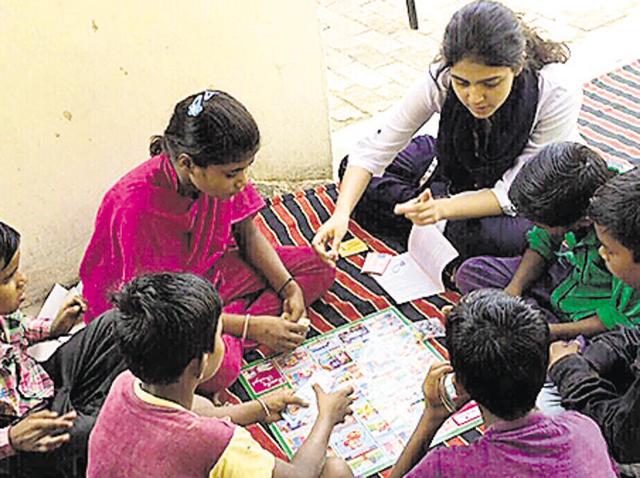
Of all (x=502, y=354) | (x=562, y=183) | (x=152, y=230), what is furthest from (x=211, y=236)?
(x=502, y=354)

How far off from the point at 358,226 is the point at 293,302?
591 millimetres

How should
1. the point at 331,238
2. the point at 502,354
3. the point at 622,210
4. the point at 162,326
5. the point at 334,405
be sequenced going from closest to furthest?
the point at 502,354 → the point at 162,326 → the point at 622,210 → the point at 334,405 → the point at 331,238

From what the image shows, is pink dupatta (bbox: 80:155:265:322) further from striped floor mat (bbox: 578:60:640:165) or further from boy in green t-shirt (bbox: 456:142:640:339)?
striped floor mat (bbox: 578:60:640:165)

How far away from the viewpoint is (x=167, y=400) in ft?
4.91

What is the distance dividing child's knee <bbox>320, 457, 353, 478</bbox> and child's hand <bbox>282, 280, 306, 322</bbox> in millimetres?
588

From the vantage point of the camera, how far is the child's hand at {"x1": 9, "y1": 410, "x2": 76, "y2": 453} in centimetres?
175

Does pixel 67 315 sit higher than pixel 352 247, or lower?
higher

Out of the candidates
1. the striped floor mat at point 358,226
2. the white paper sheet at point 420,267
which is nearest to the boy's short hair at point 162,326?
the striped floor mat at point 358,226

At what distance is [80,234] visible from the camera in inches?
106

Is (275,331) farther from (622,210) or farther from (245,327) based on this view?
(622,210)

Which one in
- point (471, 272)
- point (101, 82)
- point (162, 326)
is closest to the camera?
point (162, 326)

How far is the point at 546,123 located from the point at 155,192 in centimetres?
110

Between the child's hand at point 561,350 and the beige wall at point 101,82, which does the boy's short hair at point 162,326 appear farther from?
the beige wall at point 101,82

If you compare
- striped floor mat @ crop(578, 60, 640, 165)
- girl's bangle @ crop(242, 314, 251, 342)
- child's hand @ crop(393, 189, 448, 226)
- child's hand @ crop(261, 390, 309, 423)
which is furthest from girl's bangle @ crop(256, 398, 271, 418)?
striped floor mat @ crop(578, 60, 640, 165)
